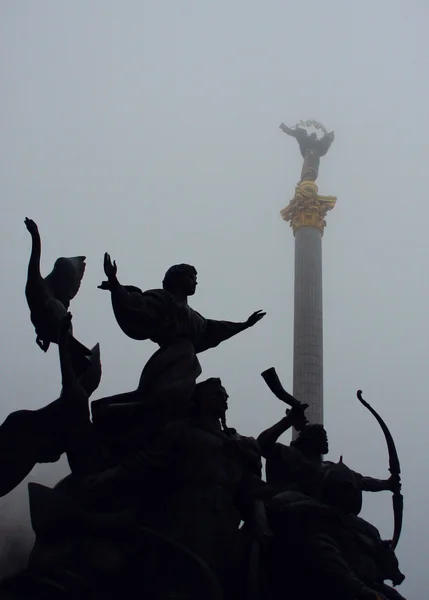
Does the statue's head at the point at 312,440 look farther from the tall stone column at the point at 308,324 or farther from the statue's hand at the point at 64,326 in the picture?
the tall stone column at the point at 308,324

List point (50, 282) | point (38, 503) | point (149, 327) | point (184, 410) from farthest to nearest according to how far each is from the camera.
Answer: point (50, 282) < point (149, 327) < point (184, 410) < point (38, 503)

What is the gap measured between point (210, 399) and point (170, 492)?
0.87m

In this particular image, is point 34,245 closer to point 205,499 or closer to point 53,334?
point 53,334

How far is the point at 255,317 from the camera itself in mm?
6082

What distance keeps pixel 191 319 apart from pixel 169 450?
1327 mm

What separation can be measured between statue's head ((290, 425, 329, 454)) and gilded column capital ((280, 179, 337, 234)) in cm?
1696

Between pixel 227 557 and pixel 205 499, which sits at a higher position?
pixel 205 499

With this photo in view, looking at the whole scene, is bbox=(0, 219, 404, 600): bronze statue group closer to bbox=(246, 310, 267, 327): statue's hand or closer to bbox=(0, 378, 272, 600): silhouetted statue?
bbox=(0, 378, 272, 600): silhouetted statue

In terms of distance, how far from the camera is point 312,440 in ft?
18.8

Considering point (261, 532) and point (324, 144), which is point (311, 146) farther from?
point (261, 532)

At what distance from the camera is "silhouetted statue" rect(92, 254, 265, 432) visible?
524cm

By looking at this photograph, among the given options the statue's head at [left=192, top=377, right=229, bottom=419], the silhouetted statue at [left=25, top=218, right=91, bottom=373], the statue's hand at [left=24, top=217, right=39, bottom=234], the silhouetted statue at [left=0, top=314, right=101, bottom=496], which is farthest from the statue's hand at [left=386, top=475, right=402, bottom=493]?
the statue's hand at [left=24, top=217, right=39, bottom=234]

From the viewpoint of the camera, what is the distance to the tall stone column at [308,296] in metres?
18.5

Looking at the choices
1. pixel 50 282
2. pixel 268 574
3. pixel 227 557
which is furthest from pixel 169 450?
pixel 50 282
